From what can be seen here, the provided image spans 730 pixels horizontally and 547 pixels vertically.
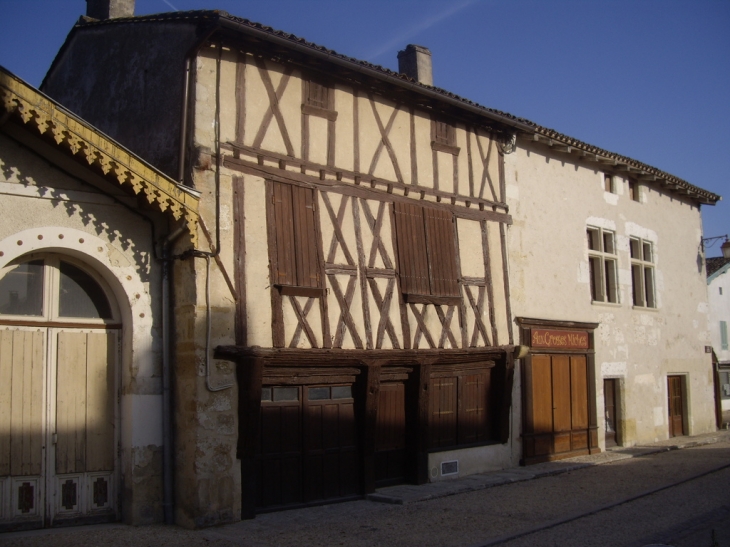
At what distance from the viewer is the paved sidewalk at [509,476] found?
32.2ft

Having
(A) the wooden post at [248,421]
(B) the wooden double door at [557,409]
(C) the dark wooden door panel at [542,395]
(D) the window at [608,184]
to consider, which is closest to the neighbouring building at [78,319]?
(A) the wooden post at [248,421]

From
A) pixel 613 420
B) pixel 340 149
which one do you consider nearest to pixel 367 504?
pixel 340 149

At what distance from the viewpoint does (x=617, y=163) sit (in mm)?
15219

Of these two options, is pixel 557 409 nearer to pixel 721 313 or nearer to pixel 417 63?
pixel 417 63

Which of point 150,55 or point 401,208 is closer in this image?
point 150,55

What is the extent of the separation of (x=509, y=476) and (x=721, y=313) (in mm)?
19063

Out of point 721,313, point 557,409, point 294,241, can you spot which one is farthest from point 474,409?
point 721,313

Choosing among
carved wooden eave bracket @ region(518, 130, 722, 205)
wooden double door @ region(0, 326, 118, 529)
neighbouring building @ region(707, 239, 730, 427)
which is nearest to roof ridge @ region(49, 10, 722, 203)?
carved wooden eave bracket @ region(518, 130, 722, 205)

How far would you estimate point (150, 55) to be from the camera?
30.8 ft

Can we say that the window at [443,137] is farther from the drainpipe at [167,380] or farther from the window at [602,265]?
the drainpipe at [167,380]

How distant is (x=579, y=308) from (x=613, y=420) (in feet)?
8.61

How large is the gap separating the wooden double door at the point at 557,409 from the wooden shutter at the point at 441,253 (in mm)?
2519

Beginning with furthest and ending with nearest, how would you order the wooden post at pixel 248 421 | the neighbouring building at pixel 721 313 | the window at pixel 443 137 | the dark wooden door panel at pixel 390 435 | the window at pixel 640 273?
the neighbouring building at pixel 721 313 → the window at pixel 640 273 → the window at pixel 443 137 → the dark wooden door panel at pixel 390 435 → the wooden post at pixel 248 421

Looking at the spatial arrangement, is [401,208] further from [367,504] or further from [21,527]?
[21,527]
